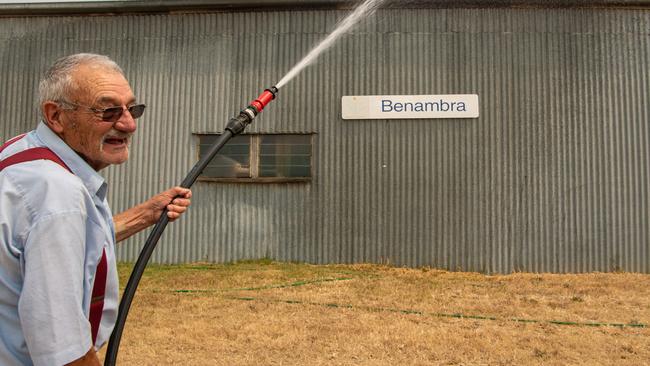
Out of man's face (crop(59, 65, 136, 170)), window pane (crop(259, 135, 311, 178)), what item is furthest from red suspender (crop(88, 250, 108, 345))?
window pane (crop(259, 135, 311, 178))

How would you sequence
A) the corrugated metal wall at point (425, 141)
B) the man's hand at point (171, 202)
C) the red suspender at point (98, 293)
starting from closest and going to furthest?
the red suspender at point (98, 293), the man's hand at point (171, 202), the corrugated metal wall at point (425, 141)

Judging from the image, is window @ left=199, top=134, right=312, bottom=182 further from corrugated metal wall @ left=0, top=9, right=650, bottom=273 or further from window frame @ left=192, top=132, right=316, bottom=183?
corrugated metal wall @ left=0, top=9, right=650, bottom=273

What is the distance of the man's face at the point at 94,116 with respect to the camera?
1427 mm

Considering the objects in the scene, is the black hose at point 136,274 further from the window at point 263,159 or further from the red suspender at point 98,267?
the window at point 263,159

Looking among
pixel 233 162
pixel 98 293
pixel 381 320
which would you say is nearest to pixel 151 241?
pixel 98 293

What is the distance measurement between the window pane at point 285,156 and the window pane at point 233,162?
12.8 inches

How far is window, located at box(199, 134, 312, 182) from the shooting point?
33.4 ft

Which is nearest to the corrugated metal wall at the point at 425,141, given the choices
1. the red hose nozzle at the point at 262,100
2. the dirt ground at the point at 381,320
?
the dirt ground at the point at 381,320

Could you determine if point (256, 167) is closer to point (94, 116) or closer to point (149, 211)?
point (149, 211)

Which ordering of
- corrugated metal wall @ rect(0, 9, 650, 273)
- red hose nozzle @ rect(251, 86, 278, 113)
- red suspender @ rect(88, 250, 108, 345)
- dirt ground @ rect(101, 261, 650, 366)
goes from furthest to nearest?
corrugated metal wall @ rect(0, 9, 650, 273), dirt ground @ rect(101, 261, 650, 366), red hose nozzle @ rect(251, 86, 278, 113), red suspender @ rect(88, 250, 108, 345)

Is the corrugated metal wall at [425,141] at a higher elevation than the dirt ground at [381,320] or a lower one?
higher

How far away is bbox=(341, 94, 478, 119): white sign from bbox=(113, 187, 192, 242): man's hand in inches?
317

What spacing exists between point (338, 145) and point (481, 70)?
3.38 metres

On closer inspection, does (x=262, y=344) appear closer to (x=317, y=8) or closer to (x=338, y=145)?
(x=338, y=145)
